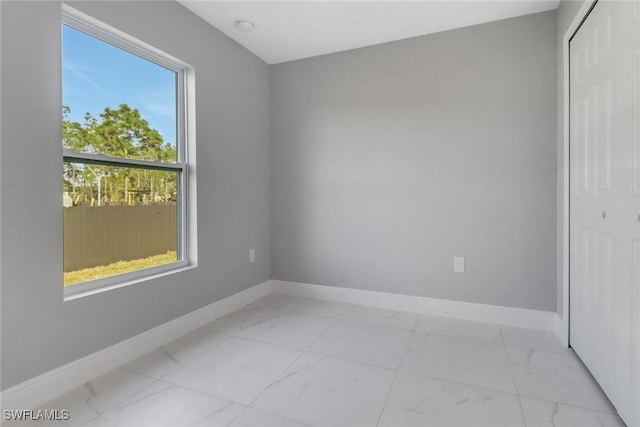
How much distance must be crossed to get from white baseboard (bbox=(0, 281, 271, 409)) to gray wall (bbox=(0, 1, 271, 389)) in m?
0.04

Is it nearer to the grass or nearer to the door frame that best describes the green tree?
the grass

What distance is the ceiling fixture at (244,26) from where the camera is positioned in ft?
7.90

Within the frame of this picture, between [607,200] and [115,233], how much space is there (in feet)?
9.09

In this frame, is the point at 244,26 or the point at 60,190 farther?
the point at 244,26

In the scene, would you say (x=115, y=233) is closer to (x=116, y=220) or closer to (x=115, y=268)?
(x=116, y=220)

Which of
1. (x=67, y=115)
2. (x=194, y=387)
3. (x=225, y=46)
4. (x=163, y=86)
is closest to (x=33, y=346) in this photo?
(x=194, y=387)

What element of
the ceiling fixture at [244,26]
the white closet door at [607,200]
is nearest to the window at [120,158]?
the ceiling fixture at [244,26]

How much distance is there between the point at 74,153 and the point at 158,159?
0.56m

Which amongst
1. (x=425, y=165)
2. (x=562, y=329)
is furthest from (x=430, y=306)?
(x=425, y=165)

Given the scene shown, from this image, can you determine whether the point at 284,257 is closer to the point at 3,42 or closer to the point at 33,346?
the point at 33,346

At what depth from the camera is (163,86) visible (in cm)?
222

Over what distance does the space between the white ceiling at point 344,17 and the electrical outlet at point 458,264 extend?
192cm

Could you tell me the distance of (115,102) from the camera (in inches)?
74.9

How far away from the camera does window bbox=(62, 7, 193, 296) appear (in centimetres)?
168
